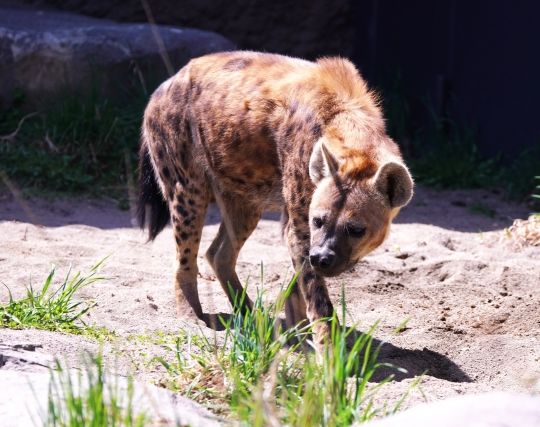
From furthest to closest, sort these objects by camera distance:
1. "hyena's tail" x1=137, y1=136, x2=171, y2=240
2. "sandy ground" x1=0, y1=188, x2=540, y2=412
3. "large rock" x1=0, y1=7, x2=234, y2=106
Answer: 1. "large rock" x1=0, y1=7, x2=234, y2=106
2. "hyena's tail" x1=137, y1=136, x2=171, y2=240
3. "sandy ground" x1=0, y1=188, x2=540, y2=412

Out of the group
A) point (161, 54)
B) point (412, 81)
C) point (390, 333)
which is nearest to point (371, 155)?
point (390, 333)

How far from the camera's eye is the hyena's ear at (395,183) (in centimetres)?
373

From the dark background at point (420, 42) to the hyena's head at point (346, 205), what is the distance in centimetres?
373

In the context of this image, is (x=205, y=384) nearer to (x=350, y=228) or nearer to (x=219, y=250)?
(x=350, y=228)

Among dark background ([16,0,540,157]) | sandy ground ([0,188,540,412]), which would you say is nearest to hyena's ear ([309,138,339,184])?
sandy ground ([0,188,540,412])

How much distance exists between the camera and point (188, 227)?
15.8 feet

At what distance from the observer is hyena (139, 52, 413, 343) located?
384 cm

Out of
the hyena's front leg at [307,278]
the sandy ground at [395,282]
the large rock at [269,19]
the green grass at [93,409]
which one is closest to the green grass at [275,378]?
the sandy ground at [395,282]

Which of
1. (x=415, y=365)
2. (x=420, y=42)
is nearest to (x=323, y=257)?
(x=415, y=365)

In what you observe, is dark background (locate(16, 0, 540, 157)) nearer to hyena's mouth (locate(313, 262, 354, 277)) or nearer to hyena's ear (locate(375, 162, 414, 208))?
hyena's ear (locate(375, 162, 414, 208))

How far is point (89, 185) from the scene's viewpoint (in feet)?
22.5

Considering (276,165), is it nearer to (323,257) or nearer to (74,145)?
(323,257)

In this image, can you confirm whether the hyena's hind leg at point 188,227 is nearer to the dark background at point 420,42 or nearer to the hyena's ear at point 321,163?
the hyena's ear at point 321,163

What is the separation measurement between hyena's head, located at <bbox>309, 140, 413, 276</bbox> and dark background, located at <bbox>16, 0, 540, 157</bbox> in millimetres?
3727
